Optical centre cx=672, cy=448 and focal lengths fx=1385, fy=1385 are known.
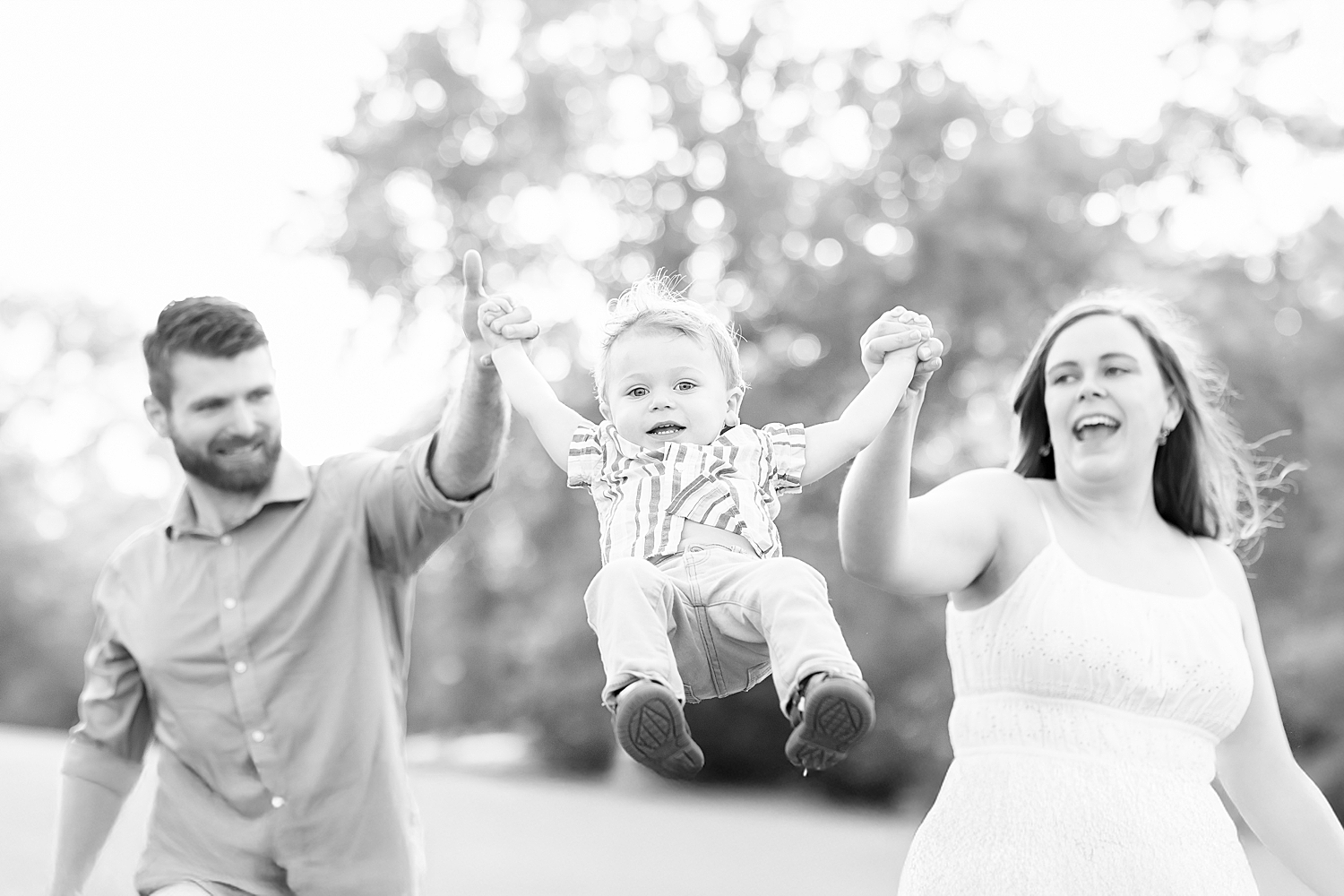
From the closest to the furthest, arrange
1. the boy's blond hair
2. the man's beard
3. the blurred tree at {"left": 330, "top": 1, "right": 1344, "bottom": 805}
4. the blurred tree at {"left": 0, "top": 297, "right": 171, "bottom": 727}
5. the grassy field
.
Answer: the boy's blond hair
the man's beard
the grassy field
the blurred tree at {"left": 330, "top": 1, "right": 1344, "bottom": 805}
the blurred tree at {"left": 0, "top": 297, "right": 171, "bottom": 727}

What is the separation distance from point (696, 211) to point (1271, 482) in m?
14.0

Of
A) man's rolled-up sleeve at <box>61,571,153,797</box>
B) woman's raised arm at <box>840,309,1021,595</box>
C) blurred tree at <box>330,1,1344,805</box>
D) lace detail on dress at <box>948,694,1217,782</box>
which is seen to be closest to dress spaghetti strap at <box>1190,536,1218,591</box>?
lace detail on dress at <box>948,694,1217,782</box>

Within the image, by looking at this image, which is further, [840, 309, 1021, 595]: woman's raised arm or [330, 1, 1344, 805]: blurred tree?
[330, 1, 1344, 805]: blurred tree

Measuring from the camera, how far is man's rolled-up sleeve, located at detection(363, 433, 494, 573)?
12.7ft

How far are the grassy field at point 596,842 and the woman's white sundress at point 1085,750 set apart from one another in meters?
8.30

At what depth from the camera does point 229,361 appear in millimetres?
3727

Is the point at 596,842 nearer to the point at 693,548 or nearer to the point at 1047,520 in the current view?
the point at 1047,520

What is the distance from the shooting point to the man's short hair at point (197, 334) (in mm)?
3725

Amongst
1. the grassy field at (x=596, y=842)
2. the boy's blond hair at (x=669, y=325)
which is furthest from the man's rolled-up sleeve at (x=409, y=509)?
the grassy field at (x=596, y=842)

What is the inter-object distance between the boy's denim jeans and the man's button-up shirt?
127cm

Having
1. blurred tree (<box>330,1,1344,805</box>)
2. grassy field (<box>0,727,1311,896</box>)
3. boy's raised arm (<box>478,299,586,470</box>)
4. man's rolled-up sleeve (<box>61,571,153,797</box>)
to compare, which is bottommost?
grassy field (<box>0,727,1311,896</box>)

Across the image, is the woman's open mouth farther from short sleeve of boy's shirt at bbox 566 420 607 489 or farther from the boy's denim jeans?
short sleeve of boy's shirt at bbox 566 420 607 489

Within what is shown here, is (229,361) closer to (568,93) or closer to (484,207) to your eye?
(484,207)

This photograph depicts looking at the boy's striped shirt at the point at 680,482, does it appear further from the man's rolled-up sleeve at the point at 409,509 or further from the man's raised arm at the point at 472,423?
the man's rolled-up sleeve at the point at 409,509
